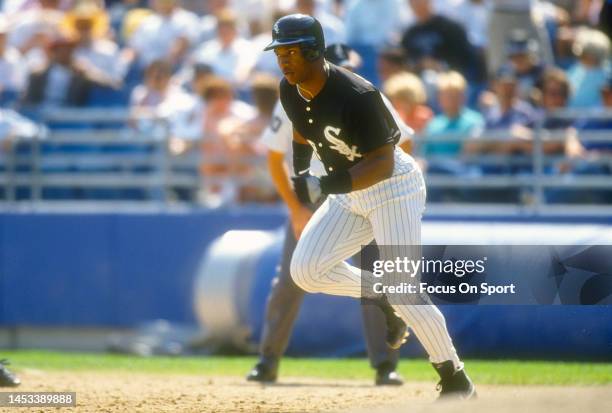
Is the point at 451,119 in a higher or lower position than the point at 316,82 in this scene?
lower

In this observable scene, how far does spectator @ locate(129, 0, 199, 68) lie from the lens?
15.5 m

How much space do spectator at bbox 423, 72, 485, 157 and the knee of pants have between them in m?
5.29

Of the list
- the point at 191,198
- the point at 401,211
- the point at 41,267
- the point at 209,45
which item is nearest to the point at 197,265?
the point at 191,198

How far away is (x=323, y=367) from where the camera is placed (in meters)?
10.4

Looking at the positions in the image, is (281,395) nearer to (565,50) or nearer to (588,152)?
(588,152)

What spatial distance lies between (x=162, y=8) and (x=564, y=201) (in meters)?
6.05

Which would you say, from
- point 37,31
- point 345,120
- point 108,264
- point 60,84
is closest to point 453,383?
point 345,120

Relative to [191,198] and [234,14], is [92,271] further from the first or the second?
[234,14]

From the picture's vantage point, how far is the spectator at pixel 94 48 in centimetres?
1528

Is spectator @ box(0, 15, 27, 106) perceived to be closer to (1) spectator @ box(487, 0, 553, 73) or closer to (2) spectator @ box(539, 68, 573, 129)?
(1) spectator @ box(487, 0, 553, 73)

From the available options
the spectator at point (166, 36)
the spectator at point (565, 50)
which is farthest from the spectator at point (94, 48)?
the spectator at point (565, 50)

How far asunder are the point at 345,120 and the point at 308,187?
447mm

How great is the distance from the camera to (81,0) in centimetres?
1634

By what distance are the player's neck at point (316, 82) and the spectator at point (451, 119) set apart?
538 cm
